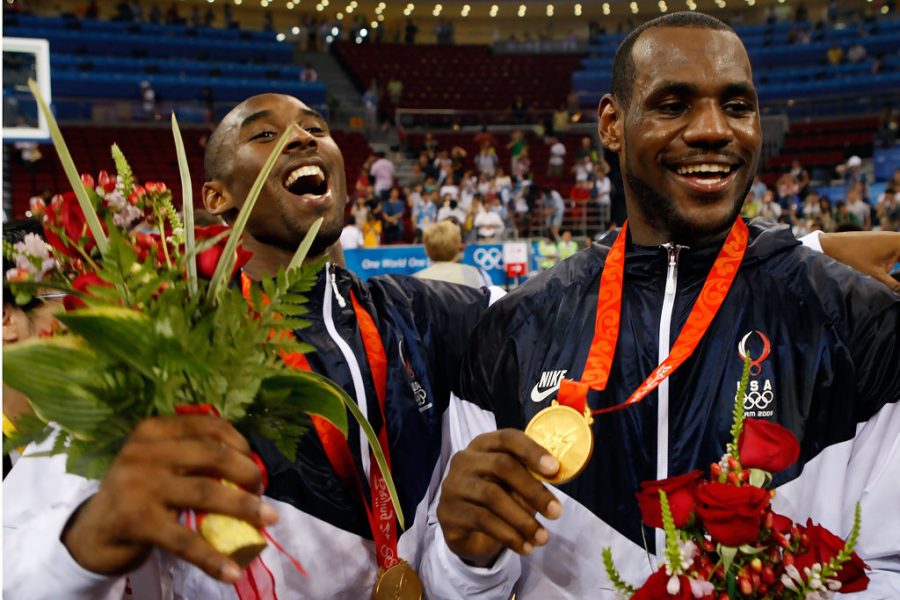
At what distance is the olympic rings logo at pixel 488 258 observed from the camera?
38.6 ft

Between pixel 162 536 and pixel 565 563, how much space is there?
89 centimetres

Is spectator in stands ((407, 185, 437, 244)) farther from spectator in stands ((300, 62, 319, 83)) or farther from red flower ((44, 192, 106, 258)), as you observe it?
red flower ((44, 192, 106, 258))

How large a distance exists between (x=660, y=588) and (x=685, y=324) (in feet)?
1.99

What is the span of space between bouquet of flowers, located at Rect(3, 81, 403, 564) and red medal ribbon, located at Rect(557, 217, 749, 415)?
51 cm

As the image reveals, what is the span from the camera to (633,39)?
1812 millimetres

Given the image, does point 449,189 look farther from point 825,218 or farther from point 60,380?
point 60,380

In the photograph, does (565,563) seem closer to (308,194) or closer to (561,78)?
(308,194)

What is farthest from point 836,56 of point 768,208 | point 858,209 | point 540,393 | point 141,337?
point 141,337

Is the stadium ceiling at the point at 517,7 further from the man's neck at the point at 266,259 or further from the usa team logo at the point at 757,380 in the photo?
the usa team logo at the point at 757,380

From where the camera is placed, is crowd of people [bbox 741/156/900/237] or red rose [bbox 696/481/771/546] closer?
red rose [bbox 696/481/771/546]

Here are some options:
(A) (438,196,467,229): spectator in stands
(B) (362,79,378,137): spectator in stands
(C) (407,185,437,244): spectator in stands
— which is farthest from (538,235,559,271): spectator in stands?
(B) (362,79,378,137): spectator in stands

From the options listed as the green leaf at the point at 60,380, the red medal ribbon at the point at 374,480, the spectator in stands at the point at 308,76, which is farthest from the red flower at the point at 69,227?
the spectator in stands at the point at 308,76

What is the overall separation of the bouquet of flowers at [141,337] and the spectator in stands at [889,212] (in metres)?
12.5

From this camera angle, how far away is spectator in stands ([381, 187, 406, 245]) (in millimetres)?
14695
